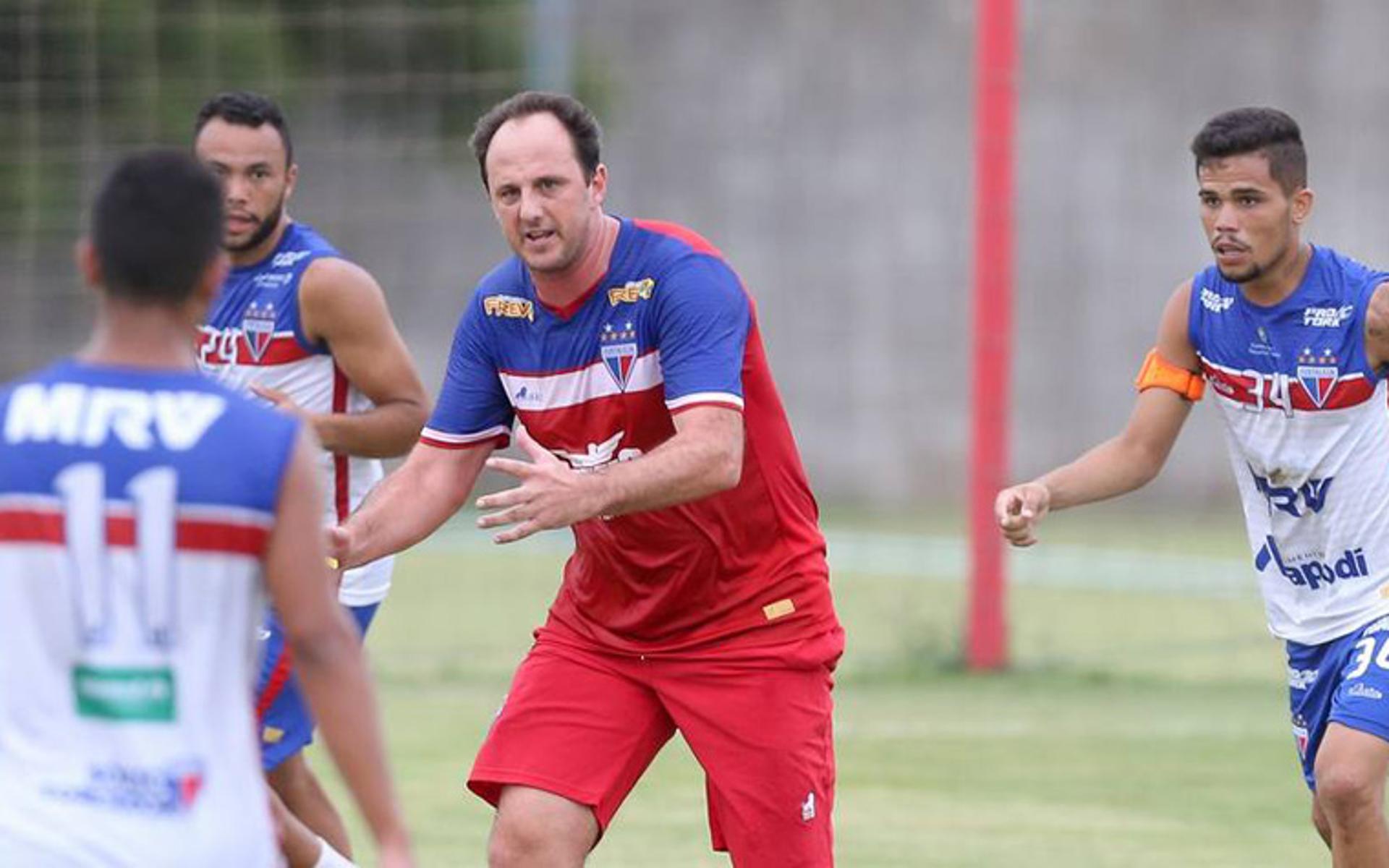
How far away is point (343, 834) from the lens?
696 cm

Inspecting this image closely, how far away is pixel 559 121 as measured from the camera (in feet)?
18.5

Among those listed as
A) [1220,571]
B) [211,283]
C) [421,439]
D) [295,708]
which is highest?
[211,283]

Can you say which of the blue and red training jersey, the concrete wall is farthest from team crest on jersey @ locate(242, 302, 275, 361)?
the concrete wall

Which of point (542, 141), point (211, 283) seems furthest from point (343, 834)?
point (211, 283)

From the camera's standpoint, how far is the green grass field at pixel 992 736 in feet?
27.7

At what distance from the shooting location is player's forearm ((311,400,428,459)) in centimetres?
680

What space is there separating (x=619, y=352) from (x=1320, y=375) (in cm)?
193

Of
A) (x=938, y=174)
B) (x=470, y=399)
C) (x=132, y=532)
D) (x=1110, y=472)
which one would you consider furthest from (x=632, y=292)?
(x=938, y=174)

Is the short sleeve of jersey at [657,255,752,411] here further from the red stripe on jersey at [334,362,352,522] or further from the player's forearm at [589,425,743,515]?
the red stripe on jersey at [334,362,352,522]

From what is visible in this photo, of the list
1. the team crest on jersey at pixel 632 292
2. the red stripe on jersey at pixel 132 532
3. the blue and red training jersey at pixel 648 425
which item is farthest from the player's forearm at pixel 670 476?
the red stripe on jersey at pixel 132 532

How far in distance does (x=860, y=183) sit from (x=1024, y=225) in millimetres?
1575

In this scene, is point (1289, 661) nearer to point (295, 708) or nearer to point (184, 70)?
point (295, 708)

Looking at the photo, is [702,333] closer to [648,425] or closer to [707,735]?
[648,425]

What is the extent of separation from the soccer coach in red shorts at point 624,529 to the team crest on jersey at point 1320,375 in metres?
1.40
